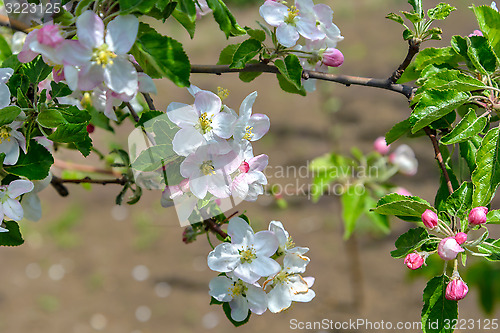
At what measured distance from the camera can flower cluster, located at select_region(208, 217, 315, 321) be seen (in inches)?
32.0

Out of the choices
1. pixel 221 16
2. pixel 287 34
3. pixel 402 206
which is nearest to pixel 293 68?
pixel 287 34

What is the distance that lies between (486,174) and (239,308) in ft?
1.67

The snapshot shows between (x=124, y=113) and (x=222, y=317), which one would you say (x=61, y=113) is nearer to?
(x=124, y=113)

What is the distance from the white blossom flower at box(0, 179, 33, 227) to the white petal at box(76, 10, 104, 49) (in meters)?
0.32

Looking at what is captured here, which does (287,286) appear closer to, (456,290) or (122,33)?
(456,290)

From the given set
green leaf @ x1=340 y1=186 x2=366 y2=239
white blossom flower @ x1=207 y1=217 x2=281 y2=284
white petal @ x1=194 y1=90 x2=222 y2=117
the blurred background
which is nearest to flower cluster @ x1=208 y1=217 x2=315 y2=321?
white blossom flower @ x1=207 y1=217 x2=281 y2=284

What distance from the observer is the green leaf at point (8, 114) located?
2.50ft

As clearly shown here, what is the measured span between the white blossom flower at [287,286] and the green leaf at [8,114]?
52cm

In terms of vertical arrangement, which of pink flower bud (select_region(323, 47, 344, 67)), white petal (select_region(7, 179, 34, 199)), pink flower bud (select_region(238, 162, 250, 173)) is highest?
pink flower bud (select_region(323, 47, 344, 67))

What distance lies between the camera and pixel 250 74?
3.33ft

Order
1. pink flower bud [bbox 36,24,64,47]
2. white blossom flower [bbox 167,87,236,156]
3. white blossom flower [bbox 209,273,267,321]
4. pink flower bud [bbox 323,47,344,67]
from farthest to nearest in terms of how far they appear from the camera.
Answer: pink flower bud [bbox 323,47,344,67]
white blossom flower [bbox 209,273,267,321]
white blossom flower [bbox 167,87,236,156]
pink flower bud [bbox 36,24,64,47]

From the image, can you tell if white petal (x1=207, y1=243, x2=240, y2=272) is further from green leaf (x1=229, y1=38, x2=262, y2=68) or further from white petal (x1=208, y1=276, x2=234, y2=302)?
green leaf (x1=229, y1=38, x2=262, y2=68)

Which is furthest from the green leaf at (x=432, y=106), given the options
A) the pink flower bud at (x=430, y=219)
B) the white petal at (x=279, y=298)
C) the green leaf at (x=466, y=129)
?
the white petal at (x=279, y=298)

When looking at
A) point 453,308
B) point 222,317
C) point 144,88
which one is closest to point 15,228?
point 144,88
